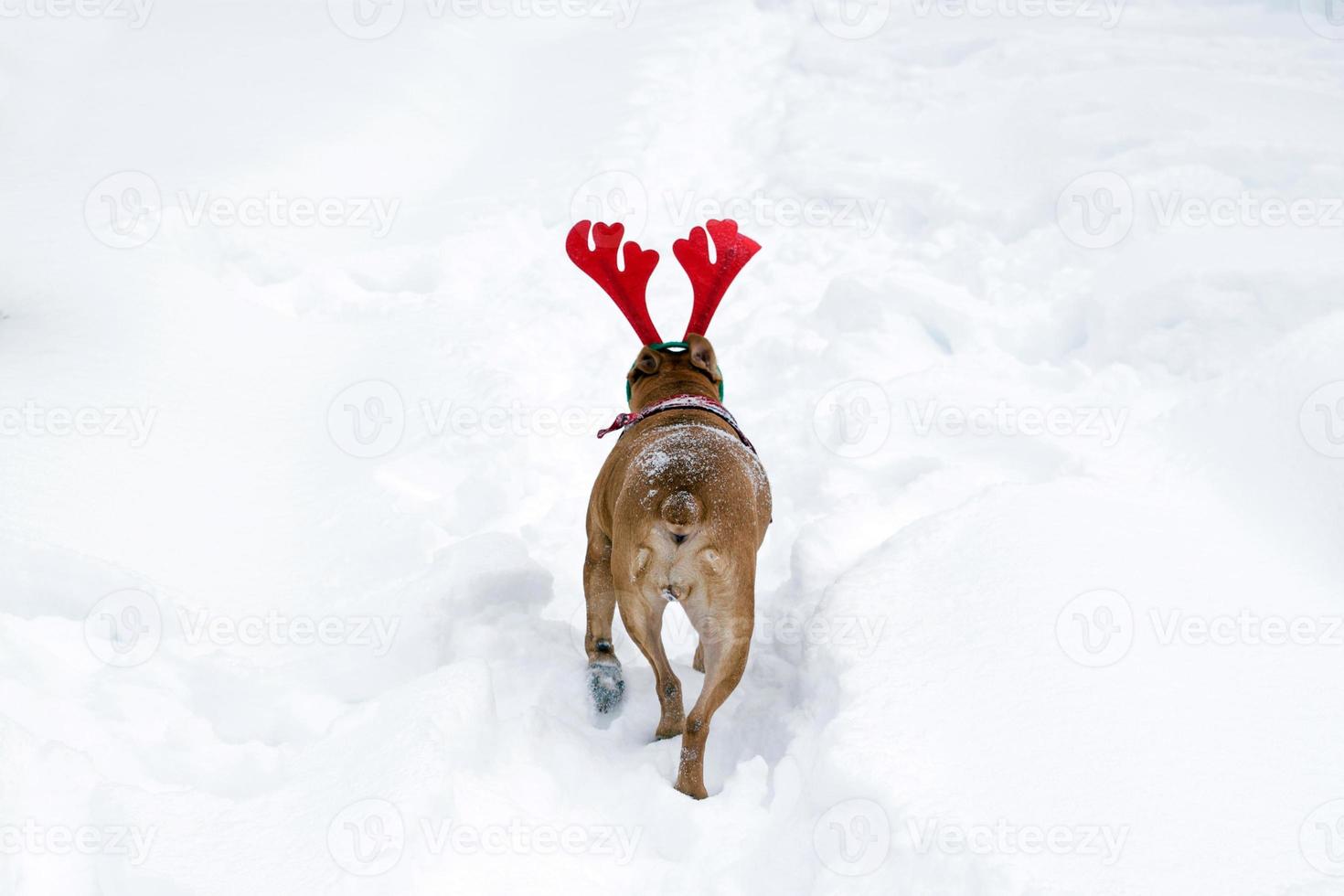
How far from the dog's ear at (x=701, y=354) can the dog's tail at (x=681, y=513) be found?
100cm

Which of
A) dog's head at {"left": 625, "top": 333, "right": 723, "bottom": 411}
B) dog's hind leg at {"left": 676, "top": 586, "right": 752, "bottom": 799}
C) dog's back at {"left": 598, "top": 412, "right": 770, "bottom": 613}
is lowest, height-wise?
dog's hind leg at {"left": 676, "top": 586, "right": 752, "bottom": 799}

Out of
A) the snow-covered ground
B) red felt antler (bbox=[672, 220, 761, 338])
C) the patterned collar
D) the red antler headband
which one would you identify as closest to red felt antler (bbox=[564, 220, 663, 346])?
the red antler headband

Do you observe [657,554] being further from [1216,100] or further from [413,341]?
[1216,100]

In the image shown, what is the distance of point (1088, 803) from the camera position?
7.93 ft

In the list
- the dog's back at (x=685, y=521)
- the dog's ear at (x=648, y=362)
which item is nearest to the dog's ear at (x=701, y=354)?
the dog's ear at (x=648, y=362)

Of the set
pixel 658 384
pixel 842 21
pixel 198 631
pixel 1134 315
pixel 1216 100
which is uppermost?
pixel 842 21

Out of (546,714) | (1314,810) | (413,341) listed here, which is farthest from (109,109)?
(1314,810)

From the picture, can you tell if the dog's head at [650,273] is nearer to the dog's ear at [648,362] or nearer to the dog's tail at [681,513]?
the dog's ear at [648,362]

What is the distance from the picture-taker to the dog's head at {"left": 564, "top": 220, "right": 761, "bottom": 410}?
3533 mm

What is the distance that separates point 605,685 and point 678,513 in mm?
964

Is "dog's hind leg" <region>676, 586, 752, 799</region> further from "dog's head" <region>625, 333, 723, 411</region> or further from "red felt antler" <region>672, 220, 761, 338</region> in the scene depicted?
"red felt antler" <region>672, 220, 761, 338</region>

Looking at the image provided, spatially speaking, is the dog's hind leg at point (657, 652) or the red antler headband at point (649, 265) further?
the red antler headband at point (649, 265)

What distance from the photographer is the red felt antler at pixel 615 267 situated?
11.7 feet

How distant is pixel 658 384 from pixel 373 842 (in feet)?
→ 5.93
